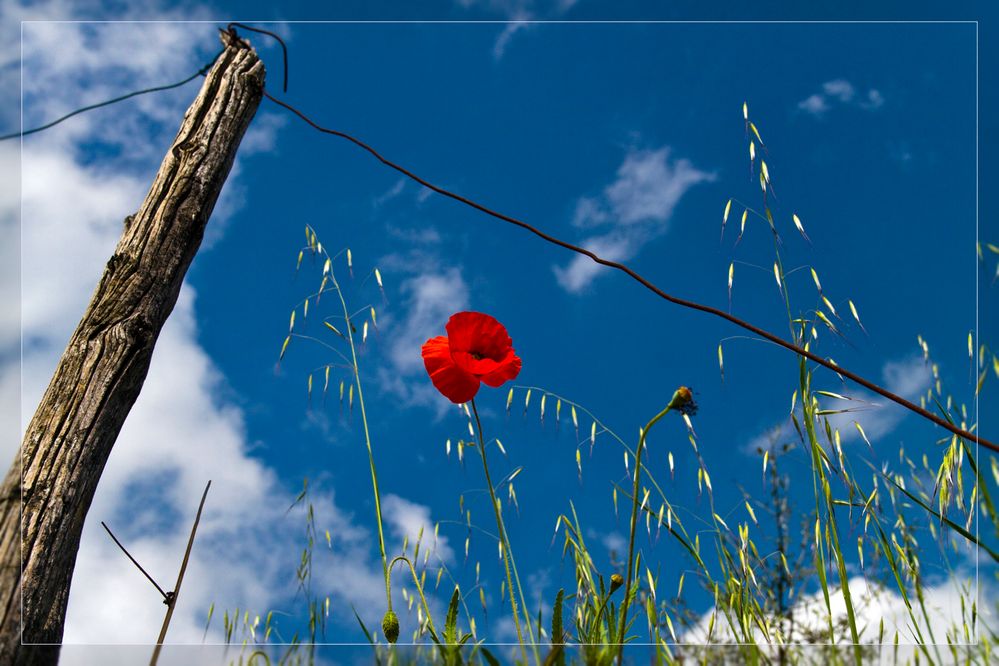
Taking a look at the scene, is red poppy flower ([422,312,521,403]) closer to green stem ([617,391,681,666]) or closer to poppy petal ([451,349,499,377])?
poppy petal ([451,349,499,377])

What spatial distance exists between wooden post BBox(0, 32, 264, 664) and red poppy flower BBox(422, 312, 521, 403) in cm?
46

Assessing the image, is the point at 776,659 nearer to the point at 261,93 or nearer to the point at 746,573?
the point at 746,573

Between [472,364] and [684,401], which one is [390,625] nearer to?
[472,364]

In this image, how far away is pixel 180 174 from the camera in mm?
1379

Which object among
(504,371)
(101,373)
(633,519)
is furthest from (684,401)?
(101,373)

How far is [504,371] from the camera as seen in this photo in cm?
127

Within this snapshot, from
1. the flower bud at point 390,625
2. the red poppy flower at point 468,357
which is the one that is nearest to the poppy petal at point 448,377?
the red poppy flower at point 468,357

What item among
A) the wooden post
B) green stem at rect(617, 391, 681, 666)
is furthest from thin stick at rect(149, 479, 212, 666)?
green stem at rect(617, 391, 681, 666)

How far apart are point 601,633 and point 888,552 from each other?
1.39 ft

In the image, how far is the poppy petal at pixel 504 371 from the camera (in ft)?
4.13

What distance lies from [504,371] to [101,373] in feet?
2.01

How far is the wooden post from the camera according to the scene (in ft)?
3.38

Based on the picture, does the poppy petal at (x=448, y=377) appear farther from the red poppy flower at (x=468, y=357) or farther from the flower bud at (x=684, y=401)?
the flower bud at (x=684, y=401)

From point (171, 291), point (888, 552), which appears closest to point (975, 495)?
point (888, 552)
